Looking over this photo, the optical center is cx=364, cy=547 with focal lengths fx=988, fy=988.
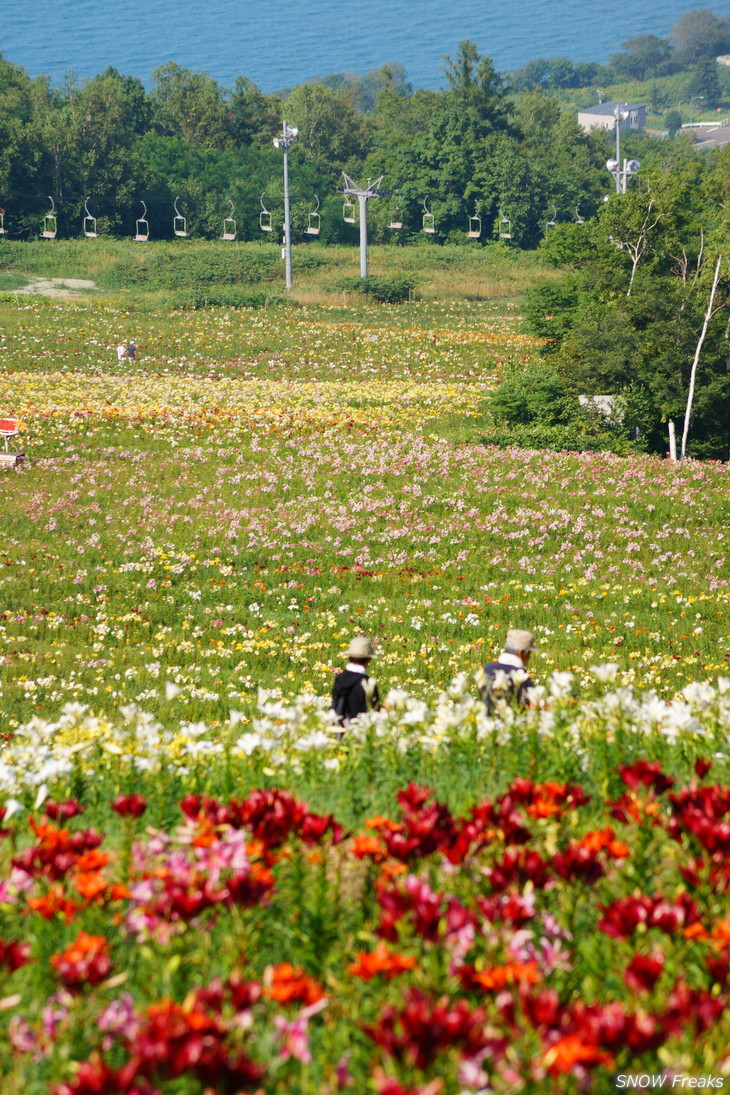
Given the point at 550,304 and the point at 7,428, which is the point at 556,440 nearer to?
the point at 550,304

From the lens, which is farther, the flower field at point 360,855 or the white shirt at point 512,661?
the white shirt at point 512,661

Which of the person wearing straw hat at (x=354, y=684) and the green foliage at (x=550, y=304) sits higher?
the green foliage at (x=550, y=304)

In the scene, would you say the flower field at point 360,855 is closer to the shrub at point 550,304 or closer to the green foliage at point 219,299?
the shrub at point 550,304

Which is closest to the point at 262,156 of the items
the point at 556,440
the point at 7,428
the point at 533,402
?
the point at 533,402

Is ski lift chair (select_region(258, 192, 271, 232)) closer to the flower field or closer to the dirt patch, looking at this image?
the dirt patch

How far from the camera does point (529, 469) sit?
2423 cm

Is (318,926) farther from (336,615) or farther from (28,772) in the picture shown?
(336,615)

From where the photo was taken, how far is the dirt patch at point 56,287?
198 ft

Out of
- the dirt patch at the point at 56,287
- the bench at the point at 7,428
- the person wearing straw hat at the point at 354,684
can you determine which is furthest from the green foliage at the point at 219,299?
the person wearing straw hat at the point at 354,684

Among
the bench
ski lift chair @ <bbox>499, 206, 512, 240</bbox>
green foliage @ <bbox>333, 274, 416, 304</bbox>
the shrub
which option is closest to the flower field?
the bench

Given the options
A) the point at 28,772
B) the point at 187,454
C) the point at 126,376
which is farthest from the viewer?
the point at 126,376

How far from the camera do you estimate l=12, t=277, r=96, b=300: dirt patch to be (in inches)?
2379

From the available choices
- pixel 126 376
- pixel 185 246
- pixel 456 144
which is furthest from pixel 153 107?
pixel 126 376

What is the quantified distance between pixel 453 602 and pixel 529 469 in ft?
28.2
